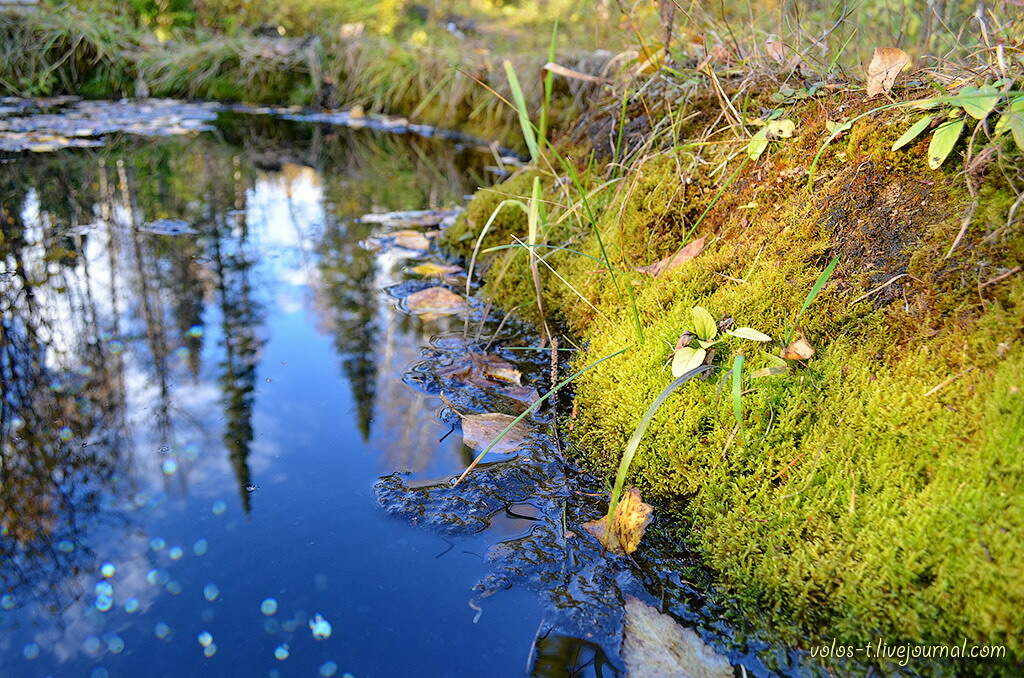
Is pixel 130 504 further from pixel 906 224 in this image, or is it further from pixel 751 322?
pixel 906 224

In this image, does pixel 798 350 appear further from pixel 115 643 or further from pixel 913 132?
pixel 115 643

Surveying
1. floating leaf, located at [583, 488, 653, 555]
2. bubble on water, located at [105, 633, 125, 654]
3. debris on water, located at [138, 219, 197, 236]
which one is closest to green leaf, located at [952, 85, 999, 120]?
floating leaf, located at [583, 488, 653, 555]

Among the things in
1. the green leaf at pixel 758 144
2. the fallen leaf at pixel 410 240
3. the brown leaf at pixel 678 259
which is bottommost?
the fallen leaf at pixel 410 240

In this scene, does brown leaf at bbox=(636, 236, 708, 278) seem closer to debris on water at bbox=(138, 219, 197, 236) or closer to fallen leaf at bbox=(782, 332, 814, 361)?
fallen leaf at bbox=(782, 332, 814, 361)

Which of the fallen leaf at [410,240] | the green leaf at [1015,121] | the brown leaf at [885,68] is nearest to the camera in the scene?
the green leaf at [1015,121]

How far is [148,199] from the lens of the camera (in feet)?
12.2

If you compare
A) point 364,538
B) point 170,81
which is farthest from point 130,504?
point 170,81

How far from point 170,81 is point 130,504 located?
7082mm

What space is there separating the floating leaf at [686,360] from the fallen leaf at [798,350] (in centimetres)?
17

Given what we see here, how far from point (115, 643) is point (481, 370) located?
3.63 ft

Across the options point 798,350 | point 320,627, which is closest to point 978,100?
point 798,350

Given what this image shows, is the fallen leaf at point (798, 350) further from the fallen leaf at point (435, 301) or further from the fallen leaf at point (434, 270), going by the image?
the fallen leaf at point (434, 270)

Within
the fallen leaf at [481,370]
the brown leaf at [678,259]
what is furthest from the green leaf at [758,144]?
the fallen leaf at [481,370]

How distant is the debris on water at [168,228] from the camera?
3189mm
